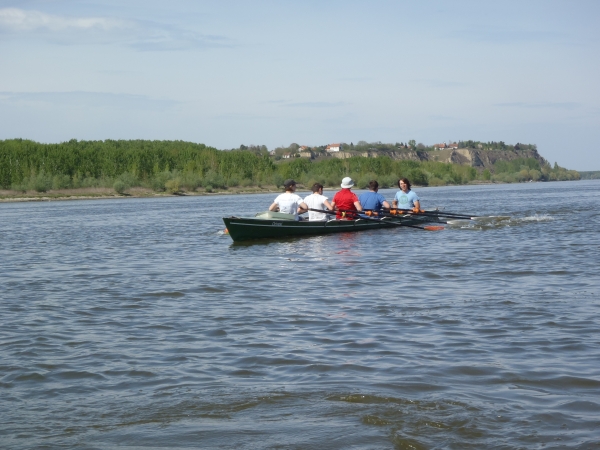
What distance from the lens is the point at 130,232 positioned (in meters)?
27.2

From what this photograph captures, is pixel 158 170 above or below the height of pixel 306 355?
above

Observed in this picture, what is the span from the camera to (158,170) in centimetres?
10494

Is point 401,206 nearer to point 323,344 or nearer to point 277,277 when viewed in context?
point 277,277

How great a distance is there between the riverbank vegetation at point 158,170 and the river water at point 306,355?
8126 cm

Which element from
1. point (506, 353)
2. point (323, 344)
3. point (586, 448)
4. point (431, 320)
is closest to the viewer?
point (586, 448)

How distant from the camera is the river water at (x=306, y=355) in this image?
5277 millimetres

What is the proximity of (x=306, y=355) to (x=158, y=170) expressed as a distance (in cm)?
10000

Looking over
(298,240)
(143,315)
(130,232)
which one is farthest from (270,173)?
(143,315)

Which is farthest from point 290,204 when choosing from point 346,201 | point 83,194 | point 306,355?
point 83,194

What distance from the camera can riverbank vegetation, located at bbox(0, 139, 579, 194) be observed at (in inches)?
3625

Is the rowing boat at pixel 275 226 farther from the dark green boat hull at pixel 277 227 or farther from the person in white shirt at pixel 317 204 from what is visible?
the person in white shirt at pixel 317 204

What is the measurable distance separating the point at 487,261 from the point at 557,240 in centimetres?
550

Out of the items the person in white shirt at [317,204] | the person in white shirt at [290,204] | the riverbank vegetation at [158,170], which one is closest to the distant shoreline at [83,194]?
the riverbank vegetation at [158,170]

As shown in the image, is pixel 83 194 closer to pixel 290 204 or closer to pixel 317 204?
pixel 317 204
